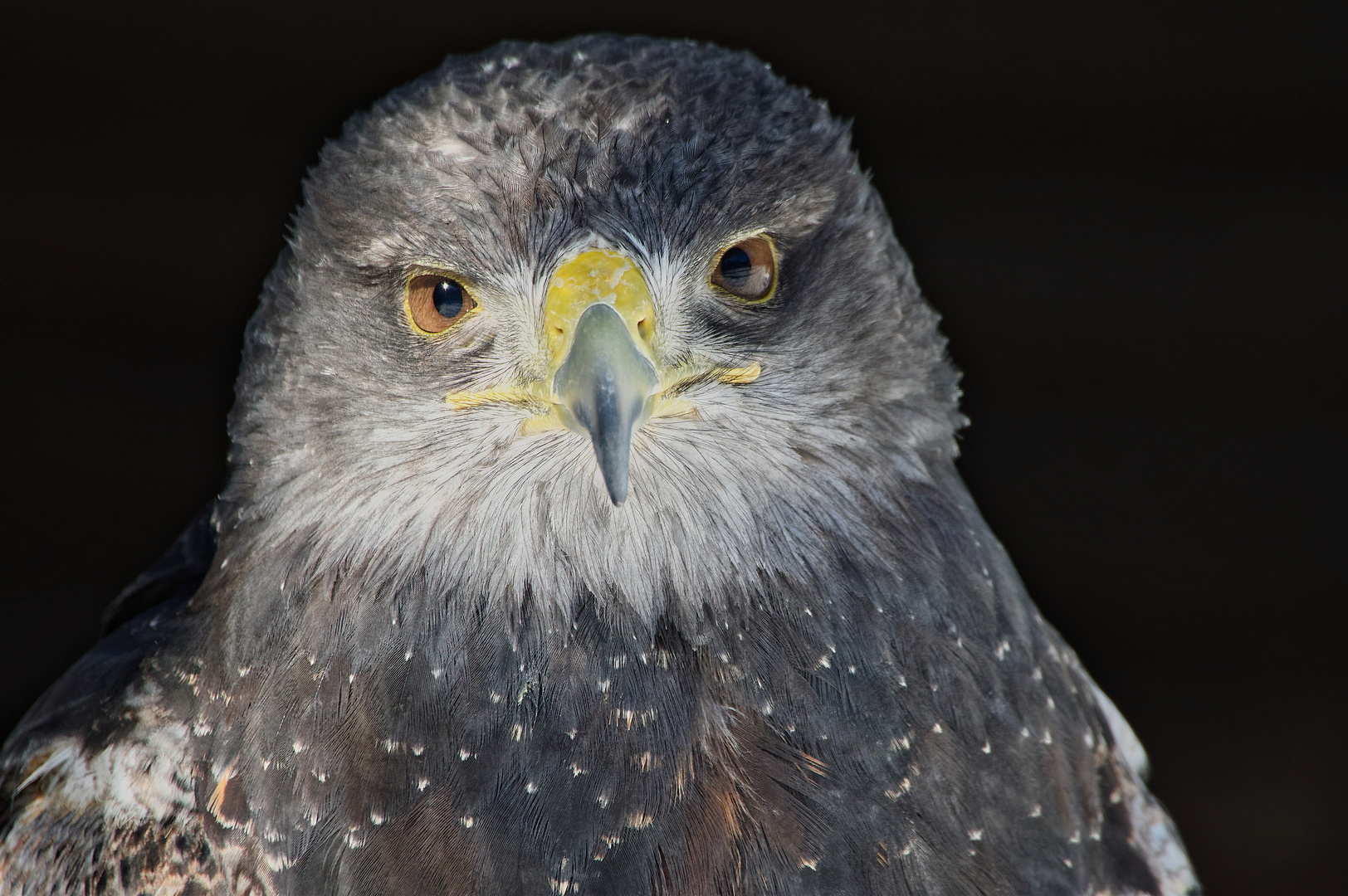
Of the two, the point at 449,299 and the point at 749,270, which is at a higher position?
the point at 749,270

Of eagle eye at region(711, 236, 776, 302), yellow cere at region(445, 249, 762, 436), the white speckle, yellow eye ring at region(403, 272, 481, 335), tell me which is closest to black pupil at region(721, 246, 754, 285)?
eagle eye at region(711, 236, 776, 302)

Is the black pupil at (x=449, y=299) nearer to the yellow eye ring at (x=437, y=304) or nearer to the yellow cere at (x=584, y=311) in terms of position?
the yellow eye ring at (x=437, y=304)

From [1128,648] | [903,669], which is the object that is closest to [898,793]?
[903,669]

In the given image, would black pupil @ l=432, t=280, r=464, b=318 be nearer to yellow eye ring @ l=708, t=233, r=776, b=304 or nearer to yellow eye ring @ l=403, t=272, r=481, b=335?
yellow eye ring @ l=403, t=272, r=481, b=335

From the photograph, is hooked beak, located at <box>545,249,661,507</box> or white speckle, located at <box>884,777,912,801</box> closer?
hooked beak, located at <box>545,249,661,507</box>

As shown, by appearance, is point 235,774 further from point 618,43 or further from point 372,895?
point 618,43

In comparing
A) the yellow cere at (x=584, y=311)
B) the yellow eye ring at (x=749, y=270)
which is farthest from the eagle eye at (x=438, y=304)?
the yellow eye ring at (x=749, y=270)

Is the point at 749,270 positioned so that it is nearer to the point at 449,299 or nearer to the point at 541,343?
the point at 541,343

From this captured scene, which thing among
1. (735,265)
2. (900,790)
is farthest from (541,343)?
(900,790)
